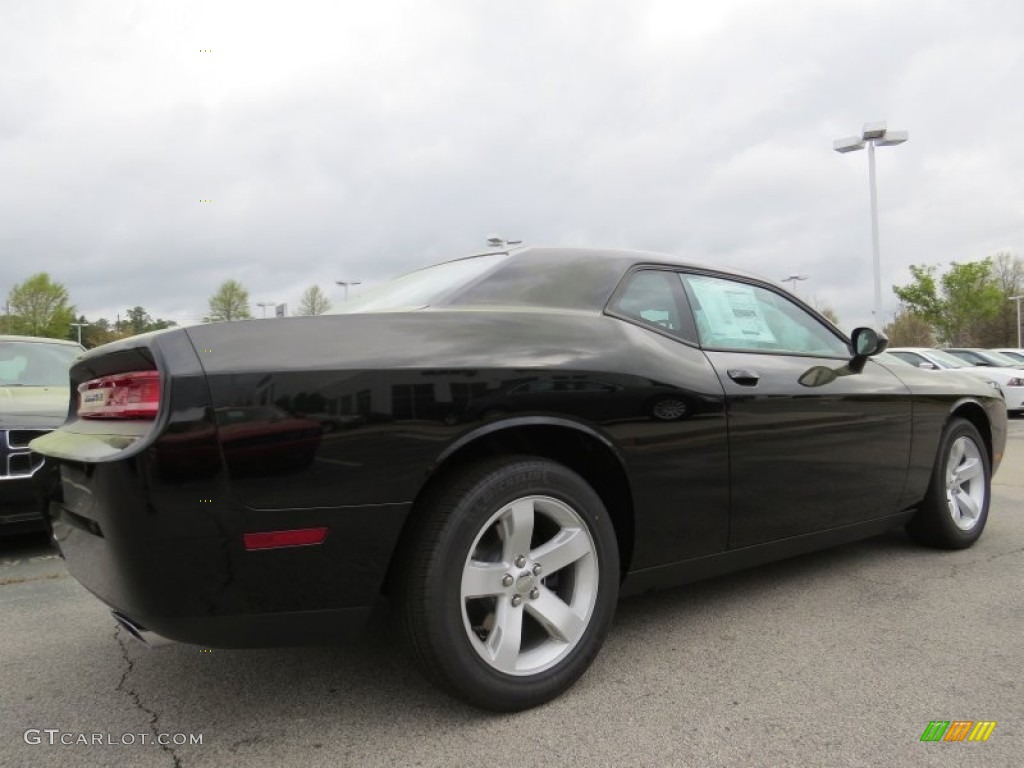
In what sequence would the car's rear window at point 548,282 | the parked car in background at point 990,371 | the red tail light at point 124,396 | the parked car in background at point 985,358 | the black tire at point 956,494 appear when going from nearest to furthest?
the red tail light at point 124,396
the car's rear window at point 548,282
the black tire at point 956,494
the parked car in background at point 990,371
the parked car in background at point 985,358

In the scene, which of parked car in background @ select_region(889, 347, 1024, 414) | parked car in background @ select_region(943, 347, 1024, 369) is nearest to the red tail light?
parked car in background @ select_region(889, 347, 1024, 414)

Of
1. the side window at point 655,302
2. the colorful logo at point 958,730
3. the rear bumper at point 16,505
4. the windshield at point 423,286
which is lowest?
the colorful logo at point 958,730

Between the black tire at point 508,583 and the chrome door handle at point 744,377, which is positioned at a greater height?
the chrome door handle at point 744,377

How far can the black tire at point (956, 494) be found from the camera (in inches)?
153

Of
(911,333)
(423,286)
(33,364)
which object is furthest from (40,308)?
(911,333)

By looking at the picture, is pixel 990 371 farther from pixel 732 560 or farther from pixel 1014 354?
pixel 732 560

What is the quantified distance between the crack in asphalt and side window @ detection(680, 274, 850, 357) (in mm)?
2184

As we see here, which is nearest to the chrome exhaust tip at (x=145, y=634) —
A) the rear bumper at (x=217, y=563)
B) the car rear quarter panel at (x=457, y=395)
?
the rear bumper at (x=217, y=563)

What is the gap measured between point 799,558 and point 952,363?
14.1 metres

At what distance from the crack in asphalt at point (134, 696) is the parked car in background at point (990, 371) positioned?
14371 mm

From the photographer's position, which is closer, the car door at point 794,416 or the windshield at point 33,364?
the car door at point 794,416

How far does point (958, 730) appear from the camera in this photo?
2.12m

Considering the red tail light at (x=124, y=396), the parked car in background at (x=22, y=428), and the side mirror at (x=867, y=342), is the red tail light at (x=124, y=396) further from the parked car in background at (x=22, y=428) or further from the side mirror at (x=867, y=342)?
the side mirror at (x=867, y=342)

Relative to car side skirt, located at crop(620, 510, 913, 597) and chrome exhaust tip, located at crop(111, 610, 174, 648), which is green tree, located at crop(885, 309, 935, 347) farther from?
chrome exhaust tip, located at crop(111, 610, 174, 648)
